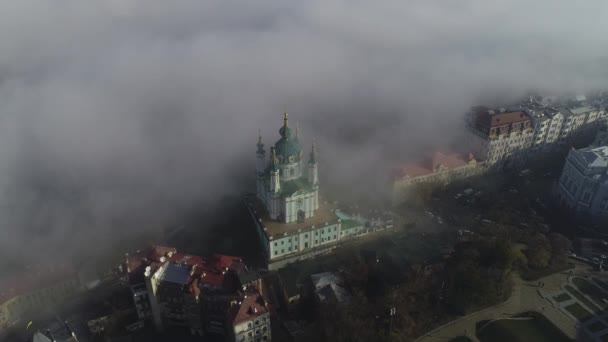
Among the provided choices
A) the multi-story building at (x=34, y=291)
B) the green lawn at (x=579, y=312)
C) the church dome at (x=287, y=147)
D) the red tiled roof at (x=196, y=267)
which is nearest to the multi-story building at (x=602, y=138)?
the green lawn at (x=579, y=312)

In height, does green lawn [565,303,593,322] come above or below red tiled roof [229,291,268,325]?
below

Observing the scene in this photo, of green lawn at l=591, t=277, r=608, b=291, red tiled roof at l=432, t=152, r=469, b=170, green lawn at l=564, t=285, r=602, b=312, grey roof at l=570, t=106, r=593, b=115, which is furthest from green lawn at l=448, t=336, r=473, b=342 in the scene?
grey roof at l=570, t=106, r=593, b=115

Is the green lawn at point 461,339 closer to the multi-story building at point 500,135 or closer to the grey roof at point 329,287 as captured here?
the grey roof at point 329,287

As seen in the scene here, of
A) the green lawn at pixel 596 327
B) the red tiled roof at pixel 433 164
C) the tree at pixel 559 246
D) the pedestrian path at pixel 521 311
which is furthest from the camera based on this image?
the red tiled roof at pixel 433 164

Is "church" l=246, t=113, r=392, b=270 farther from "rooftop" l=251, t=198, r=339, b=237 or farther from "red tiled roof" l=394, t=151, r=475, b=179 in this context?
"red tiled roof" l=394, t=151, r=475, b=179

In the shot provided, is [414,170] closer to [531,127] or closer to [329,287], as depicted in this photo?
[531,127]

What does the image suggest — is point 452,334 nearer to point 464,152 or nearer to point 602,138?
point 464,152
